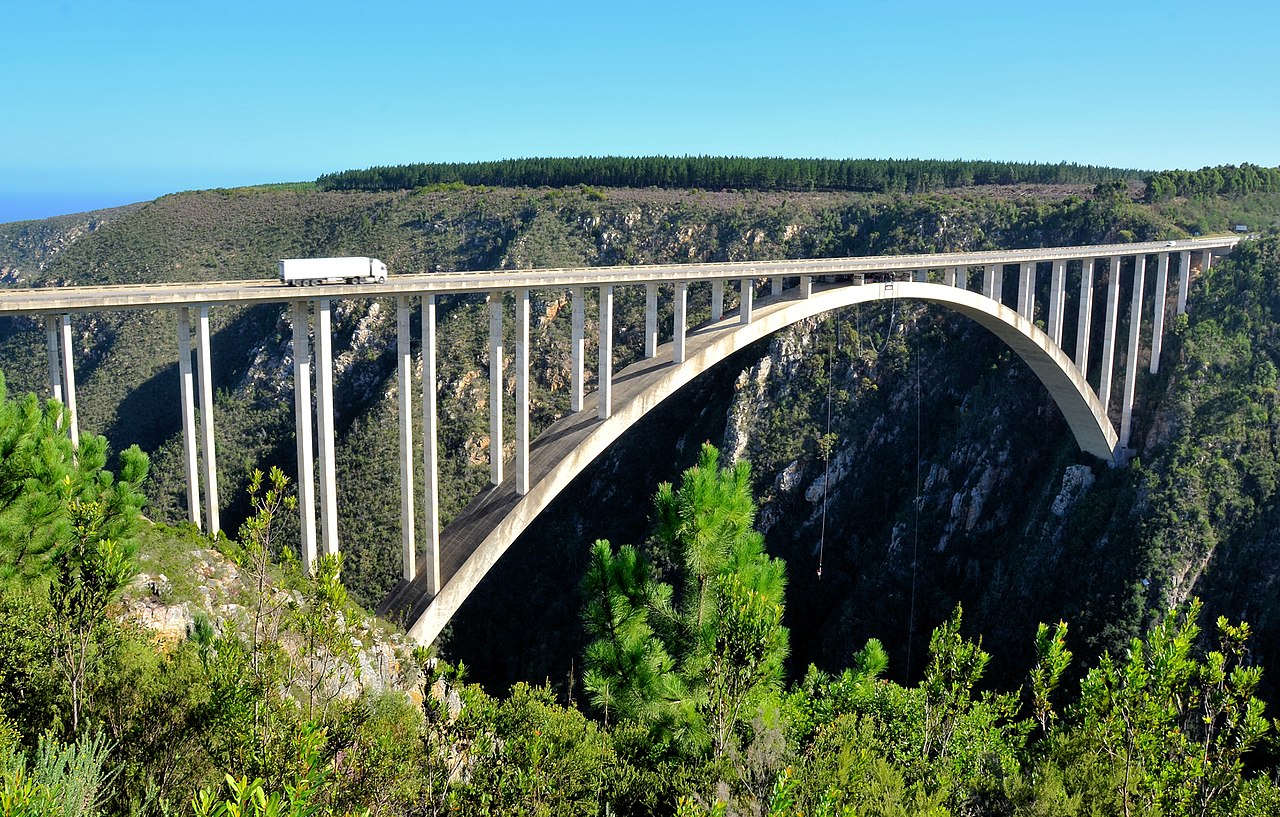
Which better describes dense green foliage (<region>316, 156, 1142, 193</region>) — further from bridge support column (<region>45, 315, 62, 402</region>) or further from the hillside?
bridge support column (<region>45, 315, 62, 402</region>)

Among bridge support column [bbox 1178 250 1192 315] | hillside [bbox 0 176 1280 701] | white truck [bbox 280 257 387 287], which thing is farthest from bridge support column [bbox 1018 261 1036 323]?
white truck [bbox 280 257 387 287]

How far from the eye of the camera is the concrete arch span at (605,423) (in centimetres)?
1599

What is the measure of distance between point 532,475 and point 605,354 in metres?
2.73

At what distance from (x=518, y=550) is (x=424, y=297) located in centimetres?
2537

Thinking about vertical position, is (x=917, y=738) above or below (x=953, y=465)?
above

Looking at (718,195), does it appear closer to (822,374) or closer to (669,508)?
(822,374)

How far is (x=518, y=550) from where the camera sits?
39250 mm

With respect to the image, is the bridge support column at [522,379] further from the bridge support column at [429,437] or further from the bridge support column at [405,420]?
the bridge support column at [405,420]

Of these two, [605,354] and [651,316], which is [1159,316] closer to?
[651,316]

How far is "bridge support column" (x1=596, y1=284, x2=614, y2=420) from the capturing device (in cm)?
1738

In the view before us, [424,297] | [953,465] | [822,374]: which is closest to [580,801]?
[424,297]

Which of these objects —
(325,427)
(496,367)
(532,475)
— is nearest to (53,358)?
(325,427)

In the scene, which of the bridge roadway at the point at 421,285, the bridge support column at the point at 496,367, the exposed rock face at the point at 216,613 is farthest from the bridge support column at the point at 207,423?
the bridge support column at the point at 496,367

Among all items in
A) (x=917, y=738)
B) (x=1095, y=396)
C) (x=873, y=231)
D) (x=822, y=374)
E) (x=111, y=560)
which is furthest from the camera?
(x=873, y=231)
